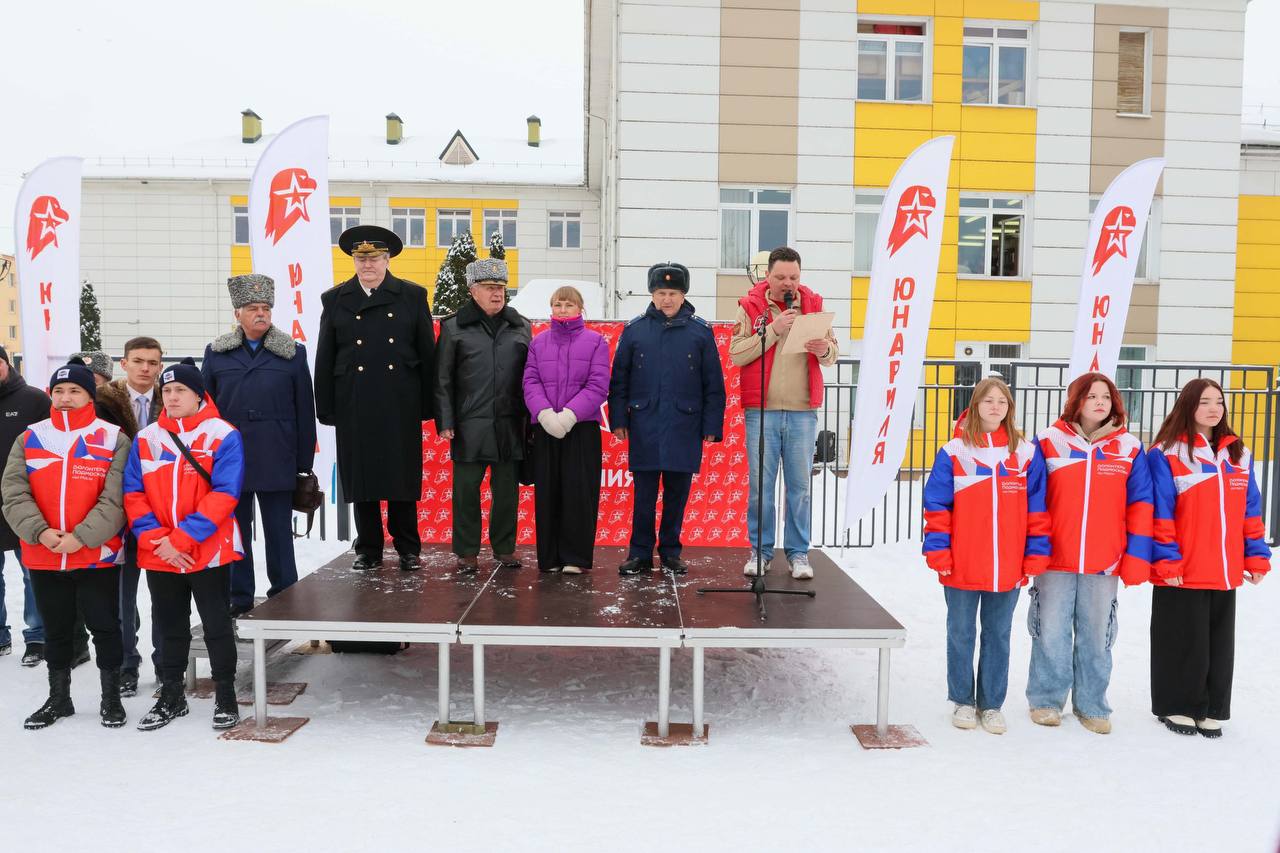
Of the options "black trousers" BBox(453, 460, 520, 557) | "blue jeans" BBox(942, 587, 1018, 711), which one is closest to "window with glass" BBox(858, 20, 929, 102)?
"black trousers" BBox(453, 460, 520, 557)

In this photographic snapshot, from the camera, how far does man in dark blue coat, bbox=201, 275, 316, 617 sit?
4711mm

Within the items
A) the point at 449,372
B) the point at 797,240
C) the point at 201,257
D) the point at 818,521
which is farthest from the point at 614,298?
the point at 201,257

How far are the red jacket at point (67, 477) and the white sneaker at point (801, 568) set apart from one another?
3.41 meters

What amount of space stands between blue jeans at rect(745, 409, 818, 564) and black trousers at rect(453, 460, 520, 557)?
136 cm

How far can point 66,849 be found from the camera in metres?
3.09

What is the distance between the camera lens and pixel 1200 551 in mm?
4203

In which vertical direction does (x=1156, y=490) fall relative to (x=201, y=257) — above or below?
below

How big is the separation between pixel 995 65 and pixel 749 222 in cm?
465

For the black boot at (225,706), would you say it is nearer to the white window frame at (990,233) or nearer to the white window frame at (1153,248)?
the white window frame at (990,233)

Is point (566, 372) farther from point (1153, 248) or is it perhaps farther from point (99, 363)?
point (1153, 248)

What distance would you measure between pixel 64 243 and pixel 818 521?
721 cm

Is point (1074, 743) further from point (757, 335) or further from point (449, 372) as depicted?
point (449, 372)

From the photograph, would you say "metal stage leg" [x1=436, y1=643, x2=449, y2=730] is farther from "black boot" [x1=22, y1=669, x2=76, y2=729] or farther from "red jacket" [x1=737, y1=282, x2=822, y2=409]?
"red jacket" [x1=737, y1=282, x2=822, y2=409]

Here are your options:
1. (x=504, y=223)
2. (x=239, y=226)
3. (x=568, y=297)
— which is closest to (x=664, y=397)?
(x=568, y=297)
